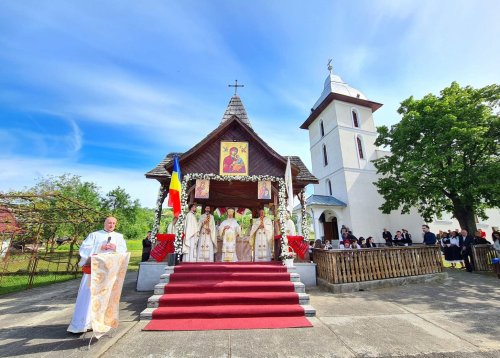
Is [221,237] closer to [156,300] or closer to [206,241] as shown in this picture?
[206,241]

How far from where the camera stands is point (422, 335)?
4316 millimetres

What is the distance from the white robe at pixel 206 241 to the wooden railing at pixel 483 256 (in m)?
12.3

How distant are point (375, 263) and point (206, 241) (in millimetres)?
6589

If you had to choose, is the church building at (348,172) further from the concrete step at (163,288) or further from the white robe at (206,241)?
the concrete step at (163,288)

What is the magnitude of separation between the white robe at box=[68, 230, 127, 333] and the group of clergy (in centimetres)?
330

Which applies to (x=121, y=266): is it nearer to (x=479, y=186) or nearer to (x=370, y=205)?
(x=479, y=186)

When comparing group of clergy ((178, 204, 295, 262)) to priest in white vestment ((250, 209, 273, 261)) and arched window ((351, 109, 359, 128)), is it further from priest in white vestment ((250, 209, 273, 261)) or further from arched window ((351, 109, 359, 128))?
arched window ((351, 109, 359, 128))

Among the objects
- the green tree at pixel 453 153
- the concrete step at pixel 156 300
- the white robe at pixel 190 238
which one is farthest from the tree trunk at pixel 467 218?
the white robe at pixel 190 238

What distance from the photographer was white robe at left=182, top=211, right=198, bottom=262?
26.6 ft

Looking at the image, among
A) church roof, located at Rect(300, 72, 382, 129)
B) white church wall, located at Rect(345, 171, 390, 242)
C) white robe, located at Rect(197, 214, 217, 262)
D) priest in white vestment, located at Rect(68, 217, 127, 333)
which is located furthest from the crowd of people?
church roof, located at Rect(300, 72, 382, 129)

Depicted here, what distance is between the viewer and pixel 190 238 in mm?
8289

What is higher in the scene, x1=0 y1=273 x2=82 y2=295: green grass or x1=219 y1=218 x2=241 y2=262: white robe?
x1=219 y1=218 x2=241 y2=262: white robe

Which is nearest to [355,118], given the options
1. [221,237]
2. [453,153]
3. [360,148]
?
[360,148]

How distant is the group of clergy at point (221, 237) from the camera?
8.33 m
